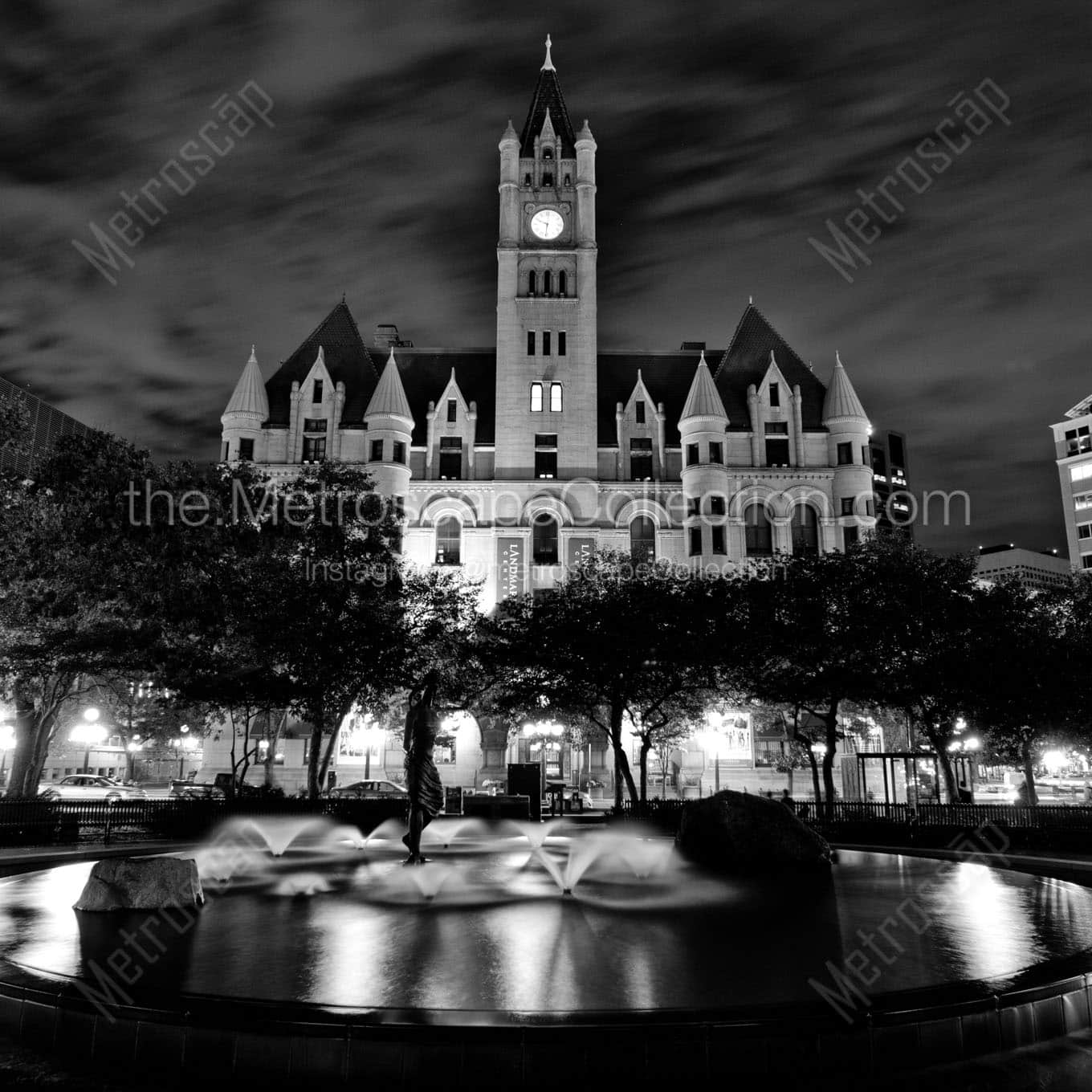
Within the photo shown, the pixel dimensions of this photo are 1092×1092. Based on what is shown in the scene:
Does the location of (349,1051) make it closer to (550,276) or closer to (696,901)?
(696,901)

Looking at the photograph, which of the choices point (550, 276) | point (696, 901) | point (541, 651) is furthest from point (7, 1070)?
point (550, 276)

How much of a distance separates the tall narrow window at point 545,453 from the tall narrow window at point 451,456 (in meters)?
5.46

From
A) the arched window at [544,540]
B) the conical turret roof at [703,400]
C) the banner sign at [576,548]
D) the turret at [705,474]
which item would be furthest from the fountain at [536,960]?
the conical turret roof at [703,400]

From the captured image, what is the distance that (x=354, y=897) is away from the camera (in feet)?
43.6

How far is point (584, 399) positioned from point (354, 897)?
55453 millimetres

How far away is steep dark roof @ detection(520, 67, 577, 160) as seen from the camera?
7156 cm

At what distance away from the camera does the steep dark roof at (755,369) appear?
6719 centimetres

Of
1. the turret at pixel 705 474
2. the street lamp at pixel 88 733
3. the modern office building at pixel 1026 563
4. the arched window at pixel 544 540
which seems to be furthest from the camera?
the modern office building at pixel 1026 563

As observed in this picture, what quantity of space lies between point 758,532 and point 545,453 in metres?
16.2

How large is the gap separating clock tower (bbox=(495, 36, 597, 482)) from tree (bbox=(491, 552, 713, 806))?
26.8 m

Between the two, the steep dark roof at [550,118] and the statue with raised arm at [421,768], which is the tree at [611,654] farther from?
the steep dark roof at [550,118]

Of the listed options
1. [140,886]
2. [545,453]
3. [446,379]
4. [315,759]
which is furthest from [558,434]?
[140,886]

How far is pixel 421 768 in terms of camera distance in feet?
54.0

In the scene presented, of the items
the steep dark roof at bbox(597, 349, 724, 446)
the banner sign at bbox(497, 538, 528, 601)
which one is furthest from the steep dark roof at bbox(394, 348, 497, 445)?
the banner sign at bbox(497, 538, 528, 601)
